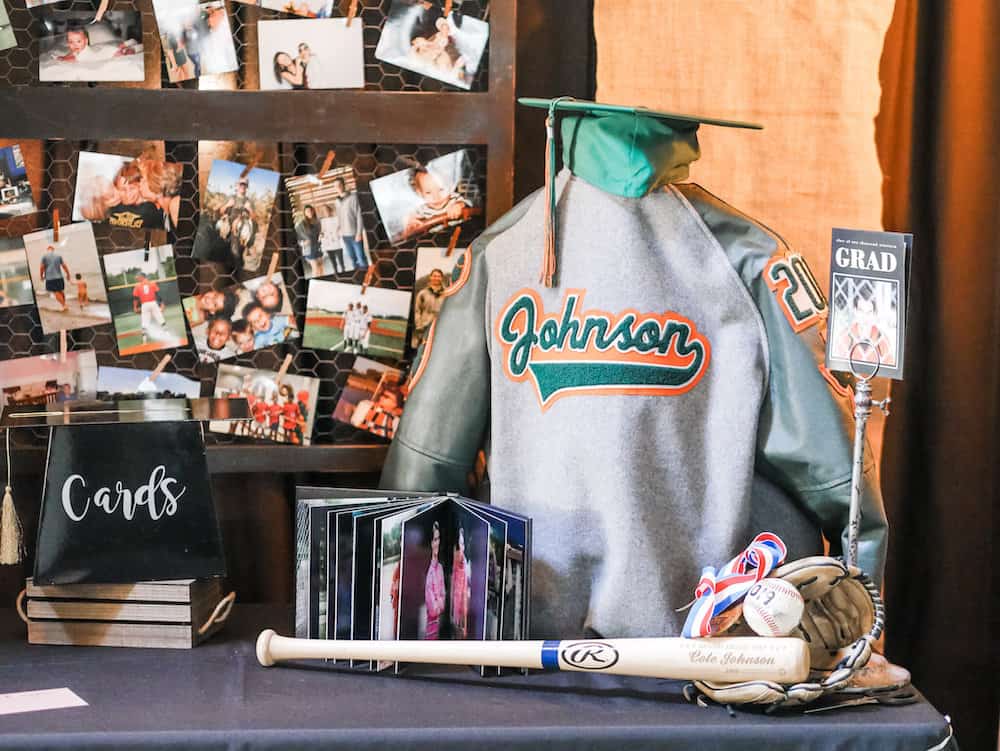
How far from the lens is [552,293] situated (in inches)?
60.1

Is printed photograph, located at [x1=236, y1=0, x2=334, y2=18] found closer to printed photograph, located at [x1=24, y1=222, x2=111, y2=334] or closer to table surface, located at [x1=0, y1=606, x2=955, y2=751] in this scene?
printed photograph, located at [x1=24, y1=222, x2=111, y2=334]

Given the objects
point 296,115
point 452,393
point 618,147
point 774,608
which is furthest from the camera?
point 296,115

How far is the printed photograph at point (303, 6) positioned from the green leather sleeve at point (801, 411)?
66cm

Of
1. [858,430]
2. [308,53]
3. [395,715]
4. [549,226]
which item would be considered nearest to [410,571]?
[395,715]

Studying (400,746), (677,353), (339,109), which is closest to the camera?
(400,746)

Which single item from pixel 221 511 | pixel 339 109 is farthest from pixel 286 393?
pixel 339 109

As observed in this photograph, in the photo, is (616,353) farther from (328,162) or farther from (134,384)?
(134,384)

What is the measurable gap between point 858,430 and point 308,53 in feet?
3.35

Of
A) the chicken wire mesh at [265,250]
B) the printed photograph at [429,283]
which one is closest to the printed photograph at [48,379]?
the chicken wire mesh at [265,250]

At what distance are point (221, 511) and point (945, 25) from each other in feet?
4.86

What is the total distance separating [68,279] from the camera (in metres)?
1.81

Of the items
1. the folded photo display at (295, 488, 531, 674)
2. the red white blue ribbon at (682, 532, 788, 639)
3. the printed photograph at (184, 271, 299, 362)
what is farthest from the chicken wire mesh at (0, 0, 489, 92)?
the red white blue ribbon at (682, 532, 788, 639)

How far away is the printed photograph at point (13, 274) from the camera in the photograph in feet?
5.88

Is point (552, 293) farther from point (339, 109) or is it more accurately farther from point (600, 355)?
point (339, 109)
